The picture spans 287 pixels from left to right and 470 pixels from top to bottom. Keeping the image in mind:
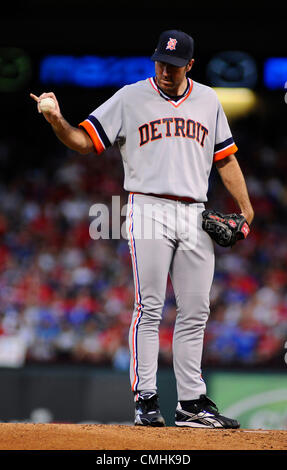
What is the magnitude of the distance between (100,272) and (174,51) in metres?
8.02

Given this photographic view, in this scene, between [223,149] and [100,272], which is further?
[100,272]

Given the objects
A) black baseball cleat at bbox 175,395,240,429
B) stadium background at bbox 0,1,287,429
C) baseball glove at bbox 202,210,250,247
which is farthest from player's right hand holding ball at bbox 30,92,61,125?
stadium background at bbox 0,1,287,429

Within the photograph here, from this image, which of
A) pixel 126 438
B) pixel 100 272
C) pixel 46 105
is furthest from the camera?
pixel 100 272

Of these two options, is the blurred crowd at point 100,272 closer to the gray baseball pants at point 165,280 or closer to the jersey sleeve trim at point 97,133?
the gray baseball pants at point 165,280

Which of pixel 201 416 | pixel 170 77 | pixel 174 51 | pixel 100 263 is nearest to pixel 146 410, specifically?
pixel 201 416

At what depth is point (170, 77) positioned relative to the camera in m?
3.73

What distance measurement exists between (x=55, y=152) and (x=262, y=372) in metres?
7.56

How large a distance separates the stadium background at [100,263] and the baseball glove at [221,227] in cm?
395

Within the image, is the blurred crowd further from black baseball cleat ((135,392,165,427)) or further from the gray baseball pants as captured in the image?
black baseball cleat ((135,392,165,427))

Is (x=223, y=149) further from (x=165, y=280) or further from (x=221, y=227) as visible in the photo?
(x=165, y=280)

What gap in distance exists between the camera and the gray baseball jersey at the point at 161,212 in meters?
3.68

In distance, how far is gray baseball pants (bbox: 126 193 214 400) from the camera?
145 inches

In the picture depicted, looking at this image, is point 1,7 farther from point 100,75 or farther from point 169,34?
point 169,34

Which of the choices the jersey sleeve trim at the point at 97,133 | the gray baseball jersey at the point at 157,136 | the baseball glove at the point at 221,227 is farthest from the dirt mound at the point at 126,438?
the jersey sleeve trim at the point at 97,133
